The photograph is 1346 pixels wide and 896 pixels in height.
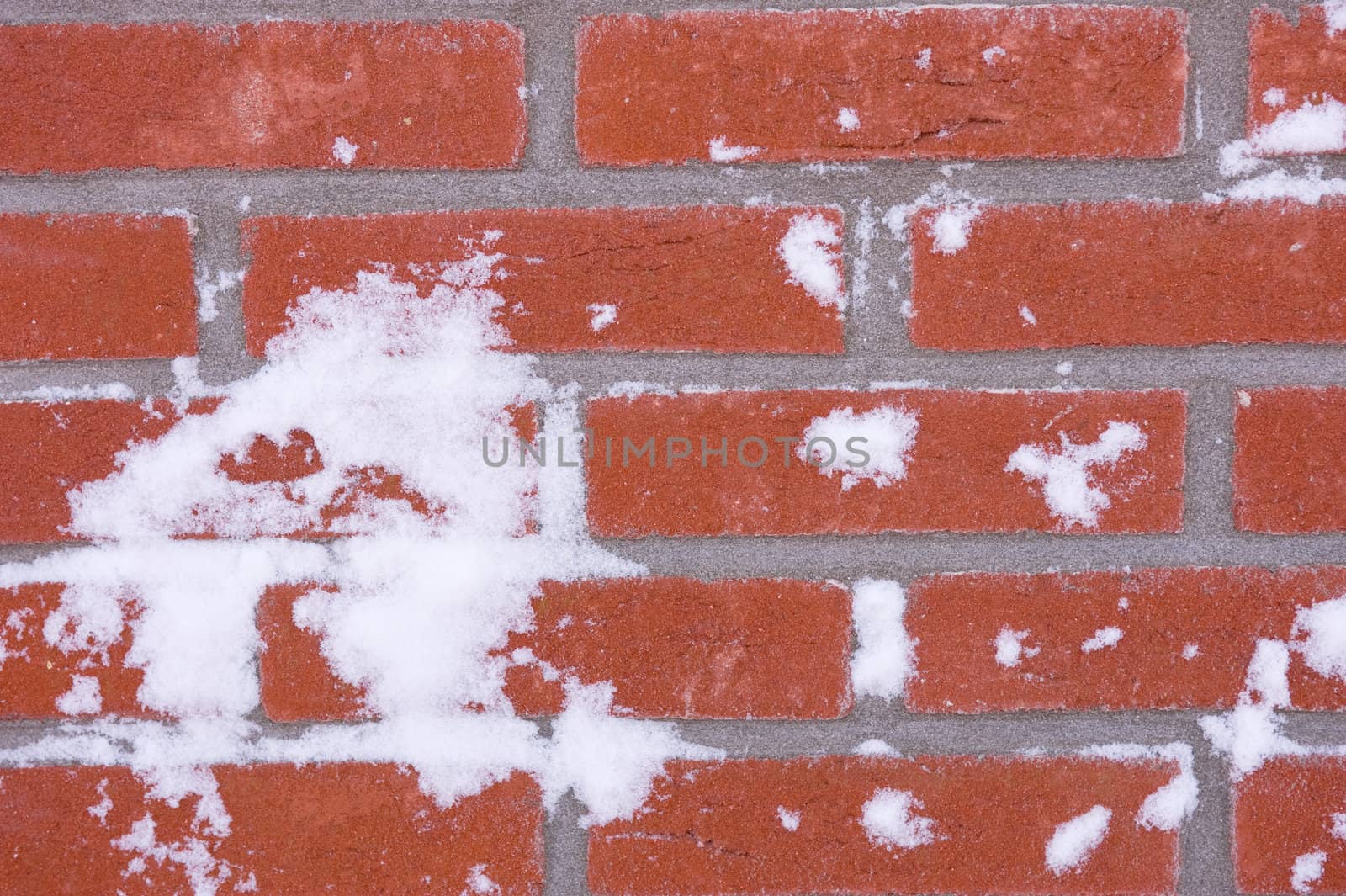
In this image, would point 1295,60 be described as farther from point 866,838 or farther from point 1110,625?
point 866,838

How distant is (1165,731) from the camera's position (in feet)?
1.94

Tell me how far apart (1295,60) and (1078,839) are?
1.82 ft

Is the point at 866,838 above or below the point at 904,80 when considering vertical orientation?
below

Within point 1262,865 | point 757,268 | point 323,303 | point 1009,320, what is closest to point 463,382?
point 323,303

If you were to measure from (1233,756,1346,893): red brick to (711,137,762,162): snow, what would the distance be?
565 mm

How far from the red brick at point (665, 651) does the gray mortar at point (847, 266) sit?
0.02m

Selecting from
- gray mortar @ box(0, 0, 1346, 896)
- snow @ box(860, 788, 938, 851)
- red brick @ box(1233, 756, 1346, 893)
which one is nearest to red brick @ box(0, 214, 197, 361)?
gray mortar @ box(0, 0, 1346, 896)

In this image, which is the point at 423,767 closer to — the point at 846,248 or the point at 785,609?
the point at 785,609

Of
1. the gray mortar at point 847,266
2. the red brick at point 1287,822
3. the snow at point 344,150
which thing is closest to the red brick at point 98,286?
the gray mortar at point 847,266

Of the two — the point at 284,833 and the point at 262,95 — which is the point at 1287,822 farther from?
the point at 262,95

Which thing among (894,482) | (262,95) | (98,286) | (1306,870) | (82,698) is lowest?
(1306,870)

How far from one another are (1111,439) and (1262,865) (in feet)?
1.08

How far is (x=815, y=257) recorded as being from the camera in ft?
1.85

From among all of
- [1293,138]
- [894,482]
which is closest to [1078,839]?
[894,482]
